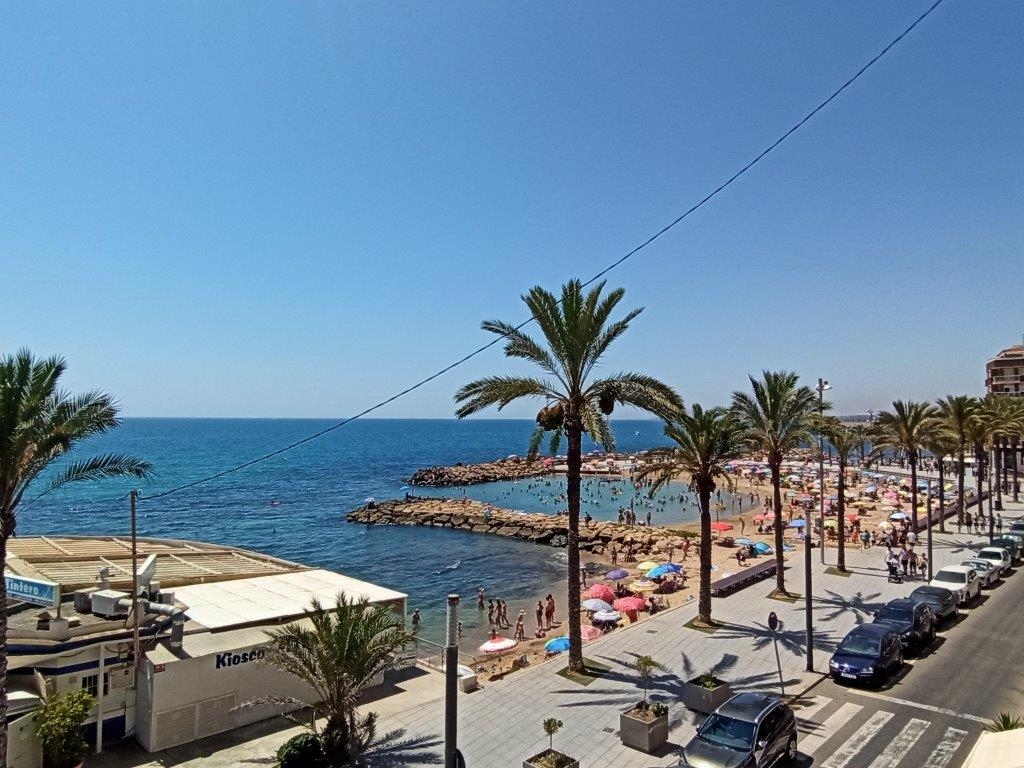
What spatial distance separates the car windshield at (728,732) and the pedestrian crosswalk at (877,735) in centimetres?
196

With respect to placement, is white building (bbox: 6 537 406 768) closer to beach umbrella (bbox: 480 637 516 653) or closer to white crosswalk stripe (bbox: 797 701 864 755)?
beach umbrella (bbox: 480 637 516 653)

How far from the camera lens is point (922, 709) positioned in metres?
14.6

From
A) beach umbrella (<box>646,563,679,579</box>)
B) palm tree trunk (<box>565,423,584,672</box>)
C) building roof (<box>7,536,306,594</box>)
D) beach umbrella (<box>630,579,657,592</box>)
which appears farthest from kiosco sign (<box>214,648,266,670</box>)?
beach umbrella (<box>646,563,679,579</box>)

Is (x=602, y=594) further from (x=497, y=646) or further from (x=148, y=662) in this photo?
(x=148, y=662)

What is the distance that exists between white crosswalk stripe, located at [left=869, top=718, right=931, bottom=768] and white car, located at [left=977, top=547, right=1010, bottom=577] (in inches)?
736

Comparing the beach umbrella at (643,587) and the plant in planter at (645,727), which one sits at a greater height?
the plant in planter at (645,727)

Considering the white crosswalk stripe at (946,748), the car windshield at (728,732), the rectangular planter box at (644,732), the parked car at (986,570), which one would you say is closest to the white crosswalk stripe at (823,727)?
the white crosswalk stripe at (946,748)

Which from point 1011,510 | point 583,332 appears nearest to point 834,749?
point 583,332

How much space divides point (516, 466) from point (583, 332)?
360 ft

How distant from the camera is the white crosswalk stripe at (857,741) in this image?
1225 centimetres

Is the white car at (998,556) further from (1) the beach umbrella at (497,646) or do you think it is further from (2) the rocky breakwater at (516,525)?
(1) the beach umbrella at (497,646)

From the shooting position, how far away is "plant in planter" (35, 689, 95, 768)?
12.3 meters

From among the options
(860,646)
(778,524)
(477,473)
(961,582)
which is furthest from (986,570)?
(477,473)

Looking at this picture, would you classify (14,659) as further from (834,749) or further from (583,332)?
(834,749)
